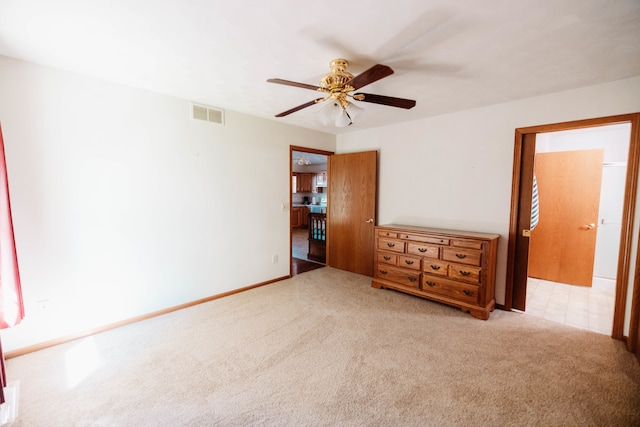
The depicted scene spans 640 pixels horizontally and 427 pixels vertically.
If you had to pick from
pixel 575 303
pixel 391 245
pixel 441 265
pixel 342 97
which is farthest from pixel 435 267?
pixel 342 97

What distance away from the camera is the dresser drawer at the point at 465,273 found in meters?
2.88

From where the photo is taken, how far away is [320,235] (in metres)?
5.18

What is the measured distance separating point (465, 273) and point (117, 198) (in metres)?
3.71

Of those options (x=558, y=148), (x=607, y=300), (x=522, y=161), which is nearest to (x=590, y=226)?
(x=607, y=300)

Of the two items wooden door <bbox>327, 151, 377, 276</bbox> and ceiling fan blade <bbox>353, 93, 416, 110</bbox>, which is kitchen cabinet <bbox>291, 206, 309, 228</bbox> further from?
ceiling fan blade <bbox>353, 93, 416, 110</bbox>

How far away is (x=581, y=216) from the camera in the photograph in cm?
376

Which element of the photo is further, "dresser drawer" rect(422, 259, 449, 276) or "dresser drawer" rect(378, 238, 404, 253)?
"dresser drawer" rect(378, 238, 404, 253)

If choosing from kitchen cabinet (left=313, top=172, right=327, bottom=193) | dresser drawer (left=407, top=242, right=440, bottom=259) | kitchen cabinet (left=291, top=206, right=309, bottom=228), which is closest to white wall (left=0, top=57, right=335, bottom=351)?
dresser drawer (left=407, top=242, right=440, bottom=259)

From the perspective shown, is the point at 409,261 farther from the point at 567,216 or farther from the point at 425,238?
the point at 567,216

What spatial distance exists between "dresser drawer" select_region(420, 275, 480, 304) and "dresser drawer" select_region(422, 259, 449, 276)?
3.3 inches

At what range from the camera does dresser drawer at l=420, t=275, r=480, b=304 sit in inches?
115

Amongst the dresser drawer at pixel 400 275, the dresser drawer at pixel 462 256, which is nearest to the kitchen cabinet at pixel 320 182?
the dresser drawer at pixel 400 275

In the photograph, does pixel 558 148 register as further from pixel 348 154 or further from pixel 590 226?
pixel 348 154

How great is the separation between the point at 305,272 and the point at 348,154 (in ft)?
6.88
